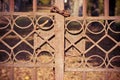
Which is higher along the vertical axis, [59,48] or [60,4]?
[60,4]

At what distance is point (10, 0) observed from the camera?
3.40 meters

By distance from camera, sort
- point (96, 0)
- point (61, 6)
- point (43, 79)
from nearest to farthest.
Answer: point (61, 6)
point (43, 79)
point (96, 0)

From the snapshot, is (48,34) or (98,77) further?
(98,77)

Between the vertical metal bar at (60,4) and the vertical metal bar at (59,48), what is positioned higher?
the vertical metal bar at (60,4)

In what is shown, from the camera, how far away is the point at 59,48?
11.3 ft

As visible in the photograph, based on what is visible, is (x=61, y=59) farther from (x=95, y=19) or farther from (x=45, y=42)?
(x=95, y=19)

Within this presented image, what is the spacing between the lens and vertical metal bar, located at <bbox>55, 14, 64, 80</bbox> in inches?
134

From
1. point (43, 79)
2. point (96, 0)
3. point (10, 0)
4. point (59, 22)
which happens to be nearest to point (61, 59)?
point (59, 22)

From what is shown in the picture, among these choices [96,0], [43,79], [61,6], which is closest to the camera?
[61,6]

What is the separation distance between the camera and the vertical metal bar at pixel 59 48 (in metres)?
3.40

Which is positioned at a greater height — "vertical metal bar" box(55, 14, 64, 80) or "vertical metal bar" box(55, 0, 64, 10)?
"vertical metal bar" box(55, 0, 64, 10)

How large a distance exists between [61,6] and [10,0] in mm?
637

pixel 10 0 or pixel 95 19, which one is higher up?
pixel 10 0

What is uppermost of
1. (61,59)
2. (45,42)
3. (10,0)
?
(10,0)
